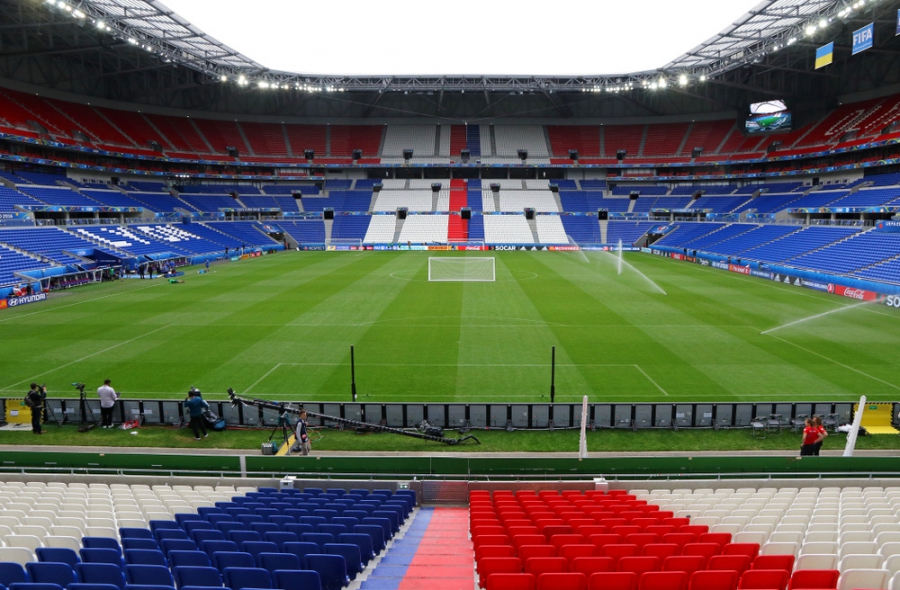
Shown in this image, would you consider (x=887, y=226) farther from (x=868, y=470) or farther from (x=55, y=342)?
(x=55, y=342)

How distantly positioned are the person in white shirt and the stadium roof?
3569 centimetres

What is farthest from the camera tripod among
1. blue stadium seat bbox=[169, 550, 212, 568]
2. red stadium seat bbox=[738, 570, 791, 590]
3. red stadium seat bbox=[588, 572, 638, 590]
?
red stadium seat bbox=[738, 570, 791, 590]

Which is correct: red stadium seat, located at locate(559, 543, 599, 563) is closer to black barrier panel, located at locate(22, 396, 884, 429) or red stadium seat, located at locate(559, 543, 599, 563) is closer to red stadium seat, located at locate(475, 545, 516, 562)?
red stadium seat, located at locate(475, 545, 516, 562)

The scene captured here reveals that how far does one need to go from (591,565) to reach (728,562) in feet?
4.62

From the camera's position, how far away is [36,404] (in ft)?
49.9

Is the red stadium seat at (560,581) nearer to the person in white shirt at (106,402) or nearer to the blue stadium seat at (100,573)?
the blue stadium seat at (100,573)

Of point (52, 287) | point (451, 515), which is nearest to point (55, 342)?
point (52, 287)

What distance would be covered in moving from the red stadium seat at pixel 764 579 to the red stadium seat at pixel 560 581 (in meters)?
1.50

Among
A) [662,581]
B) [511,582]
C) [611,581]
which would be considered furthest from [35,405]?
[662,581]

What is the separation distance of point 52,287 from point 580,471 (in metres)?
42.5

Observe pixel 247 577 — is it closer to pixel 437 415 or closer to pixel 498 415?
pixel 437 415

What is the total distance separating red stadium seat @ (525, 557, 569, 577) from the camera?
5.55 meters

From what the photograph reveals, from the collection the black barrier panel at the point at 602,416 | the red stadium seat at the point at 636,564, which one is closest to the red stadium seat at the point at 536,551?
the red stadium seat at the point at 636,564

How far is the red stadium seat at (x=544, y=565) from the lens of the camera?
5.55m
